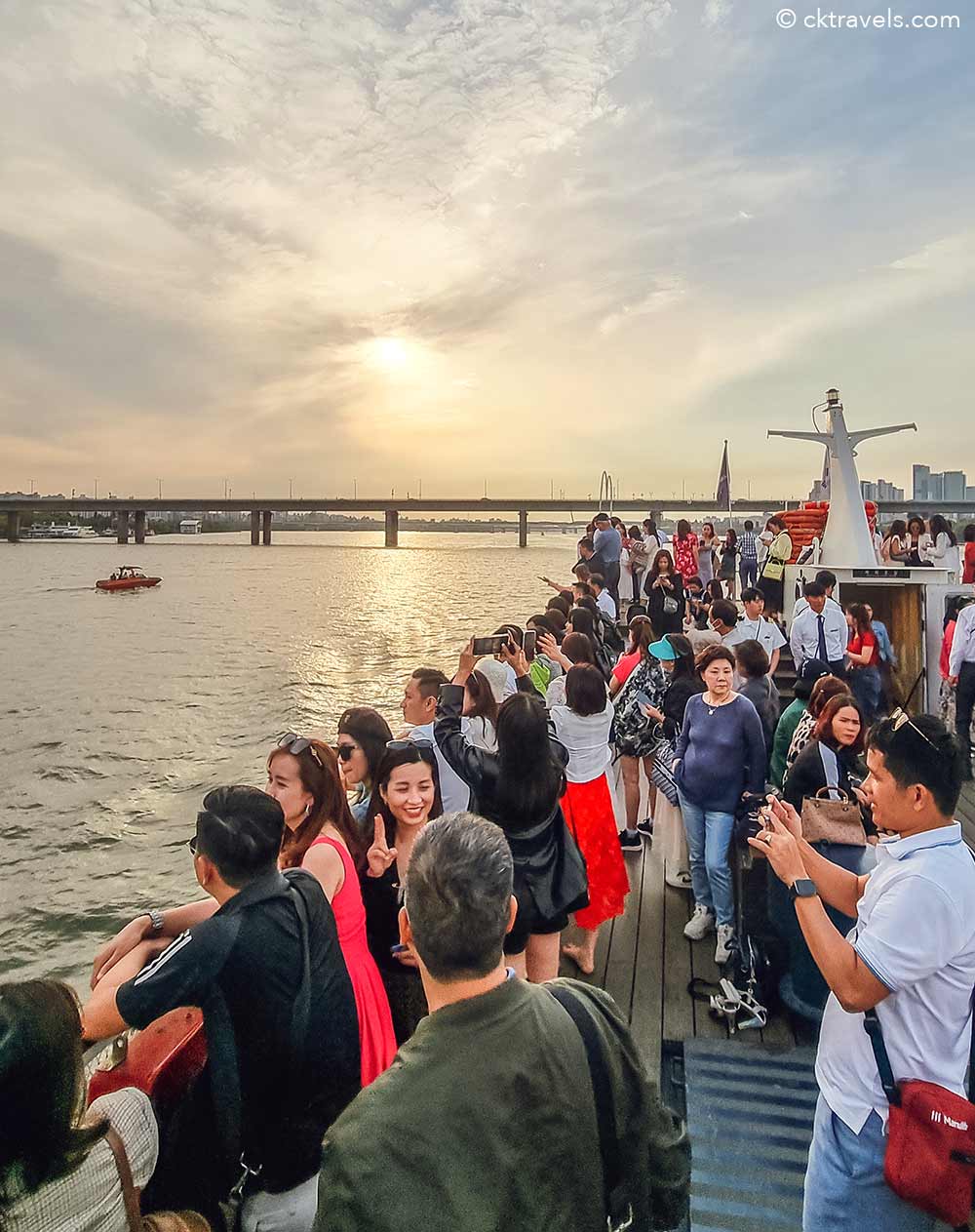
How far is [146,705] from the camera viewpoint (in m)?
26.4

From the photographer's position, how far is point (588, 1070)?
1414 millimetres

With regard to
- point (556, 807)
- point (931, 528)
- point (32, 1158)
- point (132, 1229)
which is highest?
point (931, 528)

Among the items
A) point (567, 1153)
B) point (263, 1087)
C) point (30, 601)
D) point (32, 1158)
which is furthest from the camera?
point (30, 601)

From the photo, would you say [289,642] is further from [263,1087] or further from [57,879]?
[263,1087]

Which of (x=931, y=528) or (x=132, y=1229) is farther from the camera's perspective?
(x=931, y=528)

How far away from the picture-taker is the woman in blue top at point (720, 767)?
434cm

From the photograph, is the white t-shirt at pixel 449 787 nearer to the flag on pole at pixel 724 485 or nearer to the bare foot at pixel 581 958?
the bare foot at pixel 581 958

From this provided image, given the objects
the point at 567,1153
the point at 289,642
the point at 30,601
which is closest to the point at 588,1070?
the point at 567,1153

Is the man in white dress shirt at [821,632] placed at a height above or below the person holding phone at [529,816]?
above

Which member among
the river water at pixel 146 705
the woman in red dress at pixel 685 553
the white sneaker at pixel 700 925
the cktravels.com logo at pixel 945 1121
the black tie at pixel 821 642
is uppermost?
the woman in red dress at pixel 685 553

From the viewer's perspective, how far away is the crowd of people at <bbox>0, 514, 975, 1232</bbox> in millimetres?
1318

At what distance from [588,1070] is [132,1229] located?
4.25ft

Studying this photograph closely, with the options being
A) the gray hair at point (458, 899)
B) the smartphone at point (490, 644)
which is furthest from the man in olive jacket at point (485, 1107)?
the smartphone at point (490, 644)

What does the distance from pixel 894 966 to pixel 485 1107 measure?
1.16m
